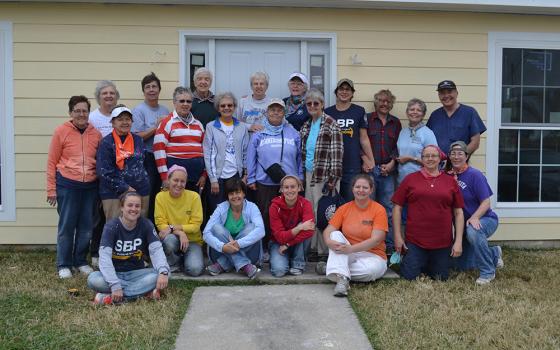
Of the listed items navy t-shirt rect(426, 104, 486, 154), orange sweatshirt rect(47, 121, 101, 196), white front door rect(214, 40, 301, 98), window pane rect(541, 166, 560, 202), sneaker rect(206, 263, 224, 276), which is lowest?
sneaker rect(206, 263, 224, 276)

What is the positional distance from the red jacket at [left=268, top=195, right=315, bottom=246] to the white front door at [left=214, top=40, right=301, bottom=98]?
167 centimetres

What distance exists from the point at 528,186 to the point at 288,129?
3.18 meters

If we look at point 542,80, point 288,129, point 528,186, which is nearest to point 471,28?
point 542,80

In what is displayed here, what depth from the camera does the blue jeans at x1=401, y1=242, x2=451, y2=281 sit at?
4.76m

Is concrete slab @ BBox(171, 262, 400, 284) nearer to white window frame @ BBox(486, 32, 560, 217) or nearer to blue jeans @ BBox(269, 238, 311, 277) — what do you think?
blue jeans @ BBox(269, 238, 311, 277)

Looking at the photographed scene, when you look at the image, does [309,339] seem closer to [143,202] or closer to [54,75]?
[143,202]

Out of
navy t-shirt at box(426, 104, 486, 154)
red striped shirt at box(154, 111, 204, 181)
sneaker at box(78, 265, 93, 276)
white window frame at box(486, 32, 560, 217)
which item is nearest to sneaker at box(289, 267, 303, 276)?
red striped shirt at box(154, 111, 204, 181)

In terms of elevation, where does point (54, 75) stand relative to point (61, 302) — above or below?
above

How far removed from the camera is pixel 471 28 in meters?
6.11

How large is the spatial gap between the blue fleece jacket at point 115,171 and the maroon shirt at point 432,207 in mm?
2347

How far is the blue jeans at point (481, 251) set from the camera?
4707 mm

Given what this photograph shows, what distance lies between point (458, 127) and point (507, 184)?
4.54ft

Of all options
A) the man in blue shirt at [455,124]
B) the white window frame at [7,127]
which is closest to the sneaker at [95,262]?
the white window frame at [7,127]

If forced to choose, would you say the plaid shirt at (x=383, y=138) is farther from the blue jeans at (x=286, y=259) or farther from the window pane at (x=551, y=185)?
the window pane at (x=551, y=185)
